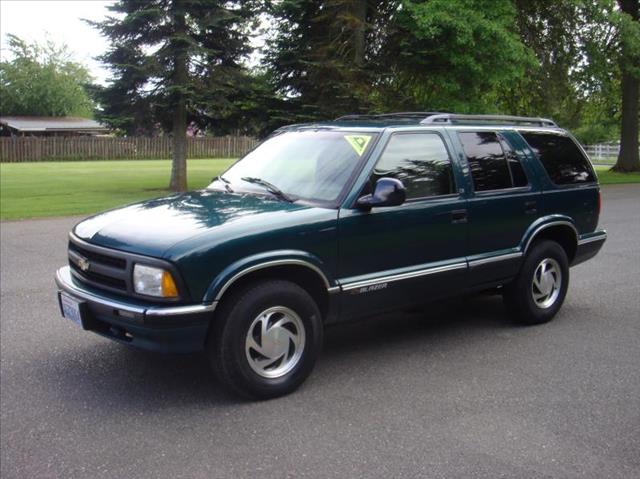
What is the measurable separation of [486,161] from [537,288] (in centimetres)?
129

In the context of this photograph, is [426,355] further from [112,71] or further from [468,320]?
[112,71]

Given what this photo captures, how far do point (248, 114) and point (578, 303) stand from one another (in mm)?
14712

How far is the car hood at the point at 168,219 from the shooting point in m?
4.05

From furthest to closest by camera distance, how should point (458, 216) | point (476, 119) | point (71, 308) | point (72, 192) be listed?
point (72, 192) → point (476, 119) → point (458, 216) → point (71, 308)

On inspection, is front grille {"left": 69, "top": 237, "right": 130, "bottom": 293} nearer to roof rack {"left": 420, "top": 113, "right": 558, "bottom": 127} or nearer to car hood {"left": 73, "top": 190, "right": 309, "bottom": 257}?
car hood {"left": 73, "top": 190, "right": 309, "bottom": 257}

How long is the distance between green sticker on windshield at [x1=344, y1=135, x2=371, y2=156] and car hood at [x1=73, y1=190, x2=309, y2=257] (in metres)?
0.68

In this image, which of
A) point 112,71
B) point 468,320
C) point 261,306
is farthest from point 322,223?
point 112,71

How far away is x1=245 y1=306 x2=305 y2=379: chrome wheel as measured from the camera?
421 cm

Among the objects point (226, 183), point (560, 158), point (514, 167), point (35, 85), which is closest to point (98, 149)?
point (35, 85)

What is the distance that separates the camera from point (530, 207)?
5.84 m

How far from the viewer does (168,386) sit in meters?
4.55

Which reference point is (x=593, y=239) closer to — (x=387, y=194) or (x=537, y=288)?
(x=537, y=288)

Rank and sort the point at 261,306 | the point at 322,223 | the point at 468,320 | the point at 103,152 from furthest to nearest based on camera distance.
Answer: the point at 103,152 → the point at 468,320 → the point at 322,223 → the point at 261,306

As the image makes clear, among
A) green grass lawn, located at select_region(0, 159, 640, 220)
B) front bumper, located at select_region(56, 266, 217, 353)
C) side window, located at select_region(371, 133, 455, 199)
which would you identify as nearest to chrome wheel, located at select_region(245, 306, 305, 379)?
front bumper, located at select_region(56, 266, 217, 353)
